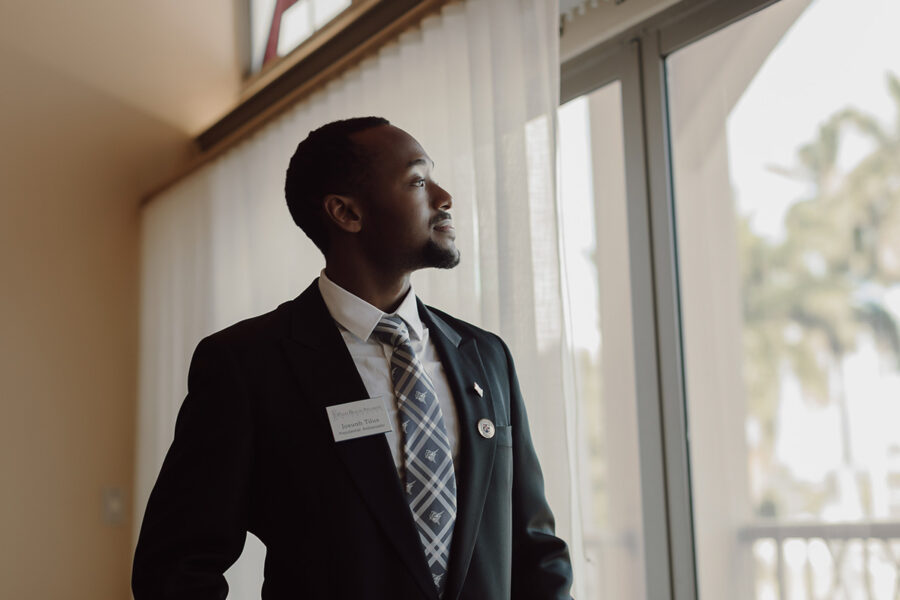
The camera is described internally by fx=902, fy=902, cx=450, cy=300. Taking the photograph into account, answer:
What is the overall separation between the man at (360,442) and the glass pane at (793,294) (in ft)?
2.72

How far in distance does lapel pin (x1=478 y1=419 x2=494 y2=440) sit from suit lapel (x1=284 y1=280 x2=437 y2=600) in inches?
5.7

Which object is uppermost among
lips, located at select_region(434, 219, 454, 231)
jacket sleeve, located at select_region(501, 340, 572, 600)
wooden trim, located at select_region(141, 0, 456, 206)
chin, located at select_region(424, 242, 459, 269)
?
wooden trim, located at select_region(141, 0, 456, 206)

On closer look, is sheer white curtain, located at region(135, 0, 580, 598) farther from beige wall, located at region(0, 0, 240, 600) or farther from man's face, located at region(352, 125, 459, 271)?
beige wall, located at region(0, 0, 240, 600)

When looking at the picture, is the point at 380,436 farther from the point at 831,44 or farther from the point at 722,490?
the point at 831,44

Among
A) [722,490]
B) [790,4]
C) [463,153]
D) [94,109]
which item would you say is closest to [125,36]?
[94,109]

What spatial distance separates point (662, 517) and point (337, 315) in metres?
1.19

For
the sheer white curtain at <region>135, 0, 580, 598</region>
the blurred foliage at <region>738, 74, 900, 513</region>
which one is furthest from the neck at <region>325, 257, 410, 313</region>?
the blurred foliage at <region>738, 74, 900, 513</region>

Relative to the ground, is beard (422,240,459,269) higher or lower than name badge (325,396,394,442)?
higher

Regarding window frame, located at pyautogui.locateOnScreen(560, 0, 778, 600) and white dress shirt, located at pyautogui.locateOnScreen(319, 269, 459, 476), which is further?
window frame, located at pyautogui.locateOnScreen(560, 0, 778, 600)

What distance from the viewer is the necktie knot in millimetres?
1294

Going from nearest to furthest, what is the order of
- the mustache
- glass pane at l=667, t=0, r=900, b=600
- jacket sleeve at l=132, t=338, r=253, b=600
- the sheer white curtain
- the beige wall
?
jacket sleeve at l=132, t=338, r=253, b=600, the mustache, glass pane at l=667, t=0, r=900, b=600, the sheer white curtain, the beige wall

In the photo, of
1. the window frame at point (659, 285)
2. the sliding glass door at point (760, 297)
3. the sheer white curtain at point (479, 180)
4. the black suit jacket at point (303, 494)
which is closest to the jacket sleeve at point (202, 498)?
the black suit jacket at point (303, 494)

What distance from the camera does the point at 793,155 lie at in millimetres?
2037

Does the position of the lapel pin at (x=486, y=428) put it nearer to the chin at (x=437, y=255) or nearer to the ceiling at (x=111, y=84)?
the chin at (x=437, y=255)
